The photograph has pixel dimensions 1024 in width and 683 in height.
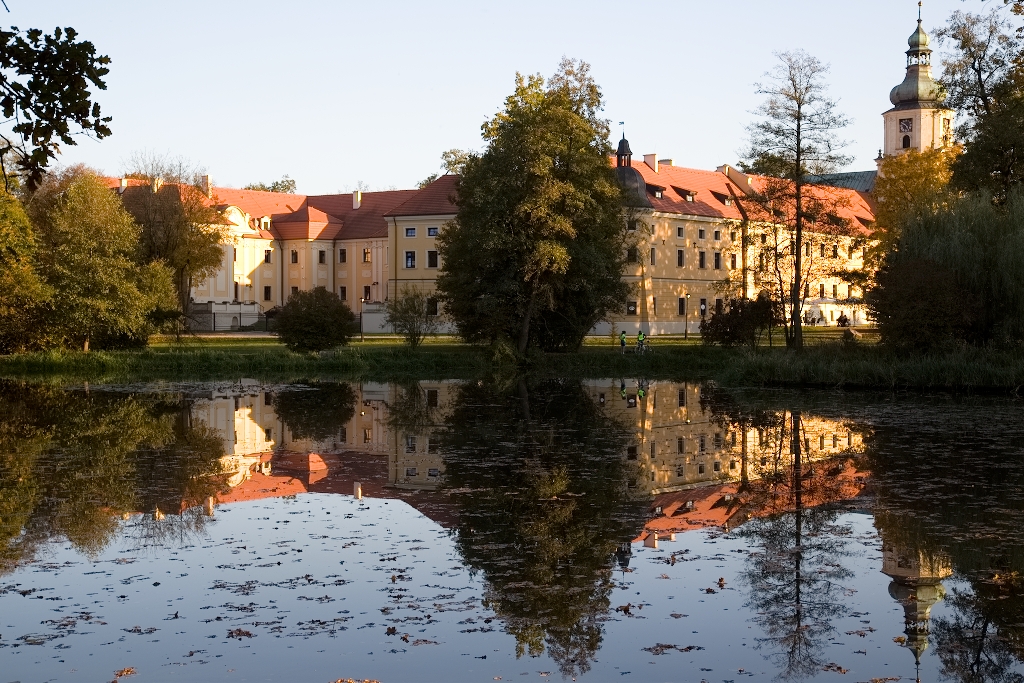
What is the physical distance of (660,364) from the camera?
42938mm

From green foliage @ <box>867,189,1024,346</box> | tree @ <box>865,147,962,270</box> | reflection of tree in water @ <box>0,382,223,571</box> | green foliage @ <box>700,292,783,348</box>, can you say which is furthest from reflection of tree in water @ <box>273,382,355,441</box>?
tree @ <box>865,147,962,270</box>

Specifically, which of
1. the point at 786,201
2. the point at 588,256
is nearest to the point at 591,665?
the point at 588,256

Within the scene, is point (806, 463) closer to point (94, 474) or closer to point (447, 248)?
point (94, 474)

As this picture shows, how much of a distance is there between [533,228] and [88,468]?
2508 centimetres

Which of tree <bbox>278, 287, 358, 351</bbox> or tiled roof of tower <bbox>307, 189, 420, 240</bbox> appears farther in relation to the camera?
tiled roof of tower <bbox>307, 189, 420, 240</bbox>

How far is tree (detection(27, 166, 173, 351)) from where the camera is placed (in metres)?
43.4

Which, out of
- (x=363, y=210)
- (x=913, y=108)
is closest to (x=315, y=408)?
(x=363, y=210)

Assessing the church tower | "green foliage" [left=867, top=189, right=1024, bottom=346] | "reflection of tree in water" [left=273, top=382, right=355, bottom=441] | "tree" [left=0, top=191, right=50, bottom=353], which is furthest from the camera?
the church tower

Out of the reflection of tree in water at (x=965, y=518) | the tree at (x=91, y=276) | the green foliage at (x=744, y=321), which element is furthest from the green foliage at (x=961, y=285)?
the tree at (x=91, y=276)

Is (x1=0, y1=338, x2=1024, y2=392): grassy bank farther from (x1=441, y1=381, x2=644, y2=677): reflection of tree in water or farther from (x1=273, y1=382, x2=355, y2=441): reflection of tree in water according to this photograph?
(x1=441, y1=381, x2=644, y2=677): reflection of tree in water

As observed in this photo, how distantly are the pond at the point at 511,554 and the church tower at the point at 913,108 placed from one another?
2790 inches

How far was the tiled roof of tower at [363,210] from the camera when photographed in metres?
78.9

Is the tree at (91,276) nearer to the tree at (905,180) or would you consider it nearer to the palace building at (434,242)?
the palace building at (434,242)

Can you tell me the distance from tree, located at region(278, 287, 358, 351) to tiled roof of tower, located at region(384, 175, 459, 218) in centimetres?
2514
